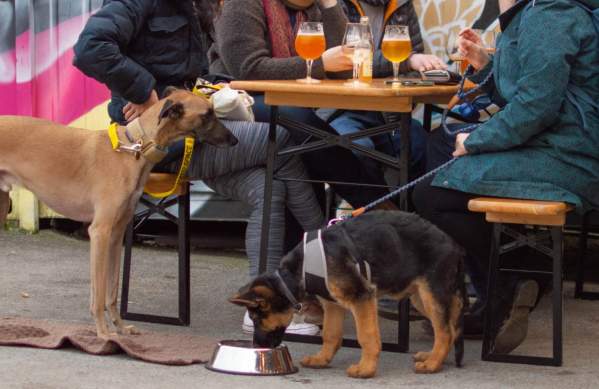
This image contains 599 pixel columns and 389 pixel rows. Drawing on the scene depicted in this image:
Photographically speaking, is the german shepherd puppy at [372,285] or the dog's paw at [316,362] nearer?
the german shepherd puppy at [372,285]

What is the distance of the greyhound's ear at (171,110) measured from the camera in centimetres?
518

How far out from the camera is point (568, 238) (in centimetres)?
790

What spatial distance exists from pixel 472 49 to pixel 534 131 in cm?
81

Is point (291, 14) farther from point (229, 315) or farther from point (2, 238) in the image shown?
point (2, 238)

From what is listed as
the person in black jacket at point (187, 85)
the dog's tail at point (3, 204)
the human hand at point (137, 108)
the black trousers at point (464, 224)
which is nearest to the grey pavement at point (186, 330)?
the black trousers at point (464, 224)

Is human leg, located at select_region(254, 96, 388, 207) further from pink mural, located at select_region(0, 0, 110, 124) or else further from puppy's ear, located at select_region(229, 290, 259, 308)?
pink mural, located at select_region(0, 0, 110, 124)

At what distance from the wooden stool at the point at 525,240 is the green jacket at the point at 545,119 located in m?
0.09

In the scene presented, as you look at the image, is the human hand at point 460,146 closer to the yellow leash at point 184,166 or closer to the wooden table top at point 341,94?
the wooden table top at point 341,94

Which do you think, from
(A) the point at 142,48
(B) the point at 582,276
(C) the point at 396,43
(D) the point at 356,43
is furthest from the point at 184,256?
(B) the point at 582,276

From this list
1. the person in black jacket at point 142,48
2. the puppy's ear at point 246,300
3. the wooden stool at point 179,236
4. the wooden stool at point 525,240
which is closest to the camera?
the puppy's ear at point 246,300

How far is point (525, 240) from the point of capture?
500cm

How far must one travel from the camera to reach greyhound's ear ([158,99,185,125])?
5180mm

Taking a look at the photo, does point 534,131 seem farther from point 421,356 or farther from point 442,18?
point 442,18

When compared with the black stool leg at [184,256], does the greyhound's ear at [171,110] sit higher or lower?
higher
